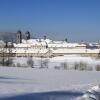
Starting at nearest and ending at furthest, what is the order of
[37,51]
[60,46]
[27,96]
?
[27,96] → [37,51] → [60,46]

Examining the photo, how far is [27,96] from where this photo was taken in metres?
10.4

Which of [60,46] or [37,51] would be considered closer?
[37,51]

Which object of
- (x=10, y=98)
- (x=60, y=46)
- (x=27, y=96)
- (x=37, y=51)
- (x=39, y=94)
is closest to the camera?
(x=10, y=98)

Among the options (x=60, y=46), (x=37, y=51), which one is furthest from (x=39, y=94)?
(x=60, y=46)

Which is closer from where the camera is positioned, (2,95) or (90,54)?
(2,95)

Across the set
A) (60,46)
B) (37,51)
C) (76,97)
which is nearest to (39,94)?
(76,97)

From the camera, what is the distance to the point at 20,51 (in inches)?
4825

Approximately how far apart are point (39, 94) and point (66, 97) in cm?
84

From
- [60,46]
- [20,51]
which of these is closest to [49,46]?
[60,46]

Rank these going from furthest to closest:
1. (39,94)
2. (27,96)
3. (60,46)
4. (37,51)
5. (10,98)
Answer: (60,46), (37,51), (39,94), (27,96), (10,98)

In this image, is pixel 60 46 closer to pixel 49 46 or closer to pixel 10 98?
pixel 49 46

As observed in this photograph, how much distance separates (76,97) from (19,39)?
139034 millimetres

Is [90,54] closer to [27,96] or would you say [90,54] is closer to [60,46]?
[60,46]

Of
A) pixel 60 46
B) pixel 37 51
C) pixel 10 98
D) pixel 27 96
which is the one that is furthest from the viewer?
pixel 60 46
